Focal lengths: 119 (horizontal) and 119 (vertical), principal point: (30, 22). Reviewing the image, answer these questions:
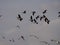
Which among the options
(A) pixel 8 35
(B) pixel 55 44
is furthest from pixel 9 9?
(B) pixel 55 44

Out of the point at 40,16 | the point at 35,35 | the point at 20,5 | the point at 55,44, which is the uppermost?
the point at 20,5

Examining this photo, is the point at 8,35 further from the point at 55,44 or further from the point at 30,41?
the point at 55,44

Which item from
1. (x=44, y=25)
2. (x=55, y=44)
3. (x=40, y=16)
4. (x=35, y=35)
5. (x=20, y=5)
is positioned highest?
(x=20, y=5)

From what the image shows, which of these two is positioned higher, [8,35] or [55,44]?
[8,35]

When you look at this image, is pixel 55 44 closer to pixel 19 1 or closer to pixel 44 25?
pixel 44 25

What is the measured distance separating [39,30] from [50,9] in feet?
0.96

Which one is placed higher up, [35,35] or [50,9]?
[50,9]

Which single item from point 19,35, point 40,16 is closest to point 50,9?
point 40,16

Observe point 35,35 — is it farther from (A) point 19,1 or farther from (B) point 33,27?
(A) point 19,1

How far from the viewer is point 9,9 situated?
143 centimetres

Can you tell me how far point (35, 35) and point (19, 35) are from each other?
7.5 inches

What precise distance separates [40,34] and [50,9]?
330 mm

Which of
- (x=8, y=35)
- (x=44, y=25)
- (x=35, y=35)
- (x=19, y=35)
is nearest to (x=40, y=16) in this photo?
(x=44, y=25)

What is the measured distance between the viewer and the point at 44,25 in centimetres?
144
